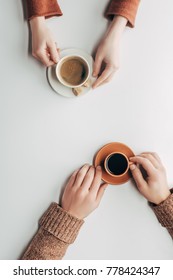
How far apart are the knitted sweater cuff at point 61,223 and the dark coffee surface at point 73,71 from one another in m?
0.41

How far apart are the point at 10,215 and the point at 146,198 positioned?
45 cm

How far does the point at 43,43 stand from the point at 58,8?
0.43 feet


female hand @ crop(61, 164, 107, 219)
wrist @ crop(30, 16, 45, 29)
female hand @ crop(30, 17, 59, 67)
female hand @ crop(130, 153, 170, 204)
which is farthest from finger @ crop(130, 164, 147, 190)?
wrist @ crop(30, 16, 45, 29)

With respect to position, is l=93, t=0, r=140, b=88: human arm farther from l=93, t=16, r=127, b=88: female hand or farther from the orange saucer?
the orange saucer

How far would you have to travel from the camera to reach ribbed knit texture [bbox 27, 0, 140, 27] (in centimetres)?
113

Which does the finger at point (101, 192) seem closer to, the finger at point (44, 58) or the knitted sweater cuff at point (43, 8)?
the finger at point (44, 58)

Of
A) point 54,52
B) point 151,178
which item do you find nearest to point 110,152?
point 151,178

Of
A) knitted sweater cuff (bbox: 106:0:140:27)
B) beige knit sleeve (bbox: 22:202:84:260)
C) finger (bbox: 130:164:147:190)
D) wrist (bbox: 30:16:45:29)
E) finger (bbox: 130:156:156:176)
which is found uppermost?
knitted sweater cuff (bbox: 106:0:140:27)

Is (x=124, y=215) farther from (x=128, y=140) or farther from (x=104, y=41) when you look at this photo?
(x=104, y=41)

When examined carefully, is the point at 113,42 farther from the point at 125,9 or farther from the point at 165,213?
the point at 165,213

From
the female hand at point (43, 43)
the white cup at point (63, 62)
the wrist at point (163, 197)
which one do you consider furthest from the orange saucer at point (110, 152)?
the female hand at point (43, 43)

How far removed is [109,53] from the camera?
1150 millimetres

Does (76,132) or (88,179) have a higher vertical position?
(76,132)

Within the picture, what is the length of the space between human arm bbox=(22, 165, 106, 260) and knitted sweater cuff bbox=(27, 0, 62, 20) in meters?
0.51
